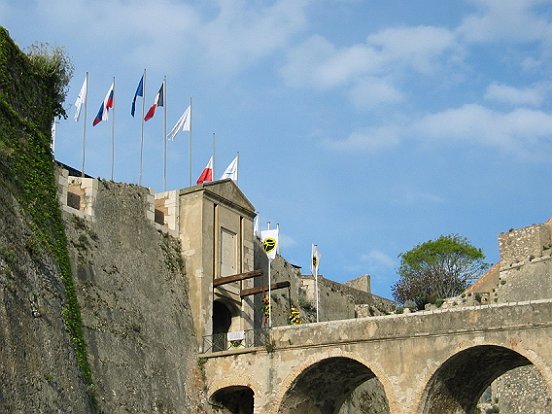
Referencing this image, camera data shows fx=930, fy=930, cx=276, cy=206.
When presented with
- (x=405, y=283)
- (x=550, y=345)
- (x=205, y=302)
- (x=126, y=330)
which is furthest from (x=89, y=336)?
(x=405, y=283)

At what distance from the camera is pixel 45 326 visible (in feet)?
70.3

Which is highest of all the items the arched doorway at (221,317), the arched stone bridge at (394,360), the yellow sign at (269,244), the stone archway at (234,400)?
the yellow sign at (269,244)

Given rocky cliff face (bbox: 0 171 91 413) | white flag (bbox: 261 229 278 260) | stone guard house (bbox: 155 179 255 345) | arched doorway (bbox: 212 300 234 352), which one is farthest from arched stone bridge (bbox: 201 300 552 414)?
rocky cliff face (bbox: 0 171 91 413)

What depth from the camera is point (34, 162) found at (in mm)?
23672

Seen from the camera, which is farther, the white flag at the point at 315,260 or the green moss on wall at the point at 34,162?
the white flag at the point at 315,260

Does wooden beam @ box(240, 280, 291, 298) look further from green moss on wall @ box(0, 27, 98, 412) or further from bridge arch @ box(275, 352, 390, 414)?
green moss on wall @ box(0, 27, 98, 412)

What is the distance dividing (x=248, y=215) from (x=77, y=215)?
831cm

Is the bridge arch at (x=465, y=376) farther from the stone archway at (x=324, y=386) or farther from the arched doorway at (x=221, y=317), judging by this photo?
the arched doorway at (x=221, y=317)

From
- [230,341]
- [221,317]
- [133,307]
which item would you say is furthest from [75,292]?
[221,317]

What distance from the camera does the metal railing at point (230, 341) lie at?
99.3ft

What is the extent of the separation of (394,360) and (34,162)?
11764 mm

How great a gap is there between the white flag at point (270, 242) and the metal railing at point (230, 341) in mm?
3302

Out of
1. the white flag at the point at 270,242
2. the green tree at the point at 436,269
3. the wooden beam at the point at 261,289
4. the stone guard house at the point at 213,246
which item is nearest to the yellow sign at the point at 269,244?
the white flag at the point at 270,242

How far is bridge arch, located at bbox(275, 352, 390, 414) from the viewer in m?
28.5
